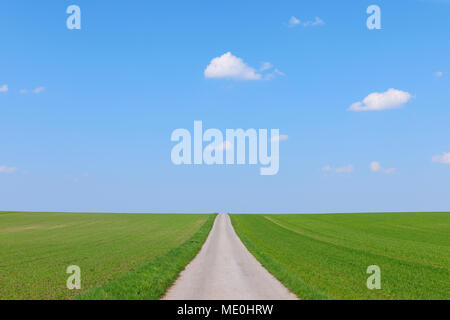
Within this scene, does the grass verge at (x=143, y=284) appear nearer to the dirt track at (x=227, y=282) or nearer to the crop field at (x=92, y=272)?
the crop field at (x=92, y=272)

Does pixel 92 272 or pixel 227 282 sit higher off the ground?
pixel 227 282

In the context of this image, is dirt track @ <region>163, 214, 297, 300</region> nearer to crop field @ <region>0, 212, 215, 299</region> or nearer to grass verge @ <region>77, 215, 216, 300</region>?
grass verge @ <region>77, 215, 216, 300</region>

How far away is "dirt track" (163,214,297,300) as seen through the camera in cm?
1578

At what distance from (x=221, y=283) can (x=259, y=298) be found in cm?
317

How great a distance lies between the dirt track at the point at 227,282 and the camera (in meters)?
15.8

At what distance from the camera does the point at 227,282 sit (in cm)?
1834

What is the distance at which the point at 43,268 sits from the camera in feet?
86.2

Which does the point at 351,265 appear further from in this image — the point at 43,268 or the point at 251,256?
the point at 43,268
